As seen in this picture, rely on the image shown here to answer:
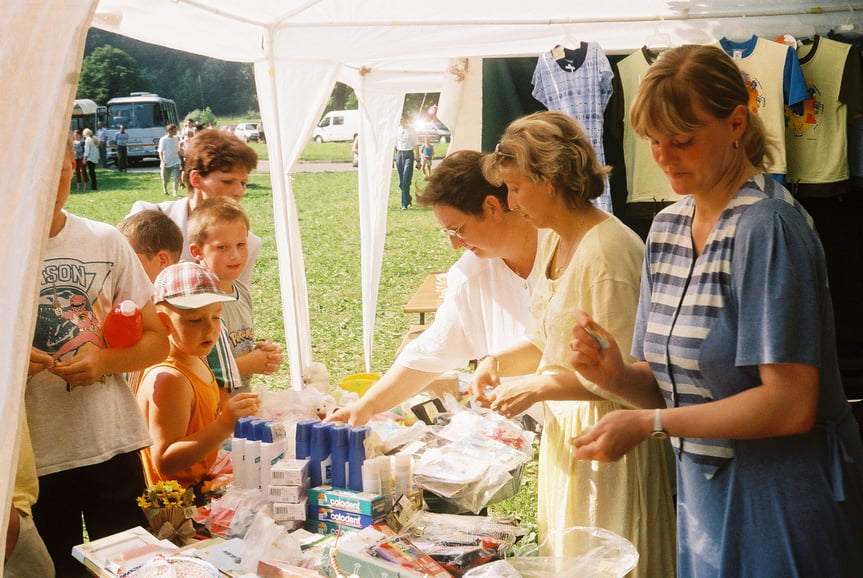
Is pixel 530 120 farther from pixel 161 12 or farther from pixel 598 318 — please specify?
pixel 161 12

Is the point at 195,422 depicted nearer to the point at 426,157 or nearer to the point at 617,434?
the point at 617,434

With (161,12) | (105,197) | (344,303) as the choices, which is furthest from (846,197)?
(105,197)

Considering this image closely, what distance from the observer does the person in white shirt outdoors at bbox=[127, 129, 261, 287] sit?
3354mm

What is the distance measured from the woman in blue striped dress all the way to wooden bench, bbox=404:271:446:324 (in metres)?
3.55

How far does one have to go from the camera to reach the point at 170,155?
18.5 meters

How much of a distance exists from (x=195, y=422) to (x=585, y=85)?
8.57 ft

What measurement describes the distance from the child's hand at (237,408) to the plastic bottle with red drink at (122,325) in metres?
0.31

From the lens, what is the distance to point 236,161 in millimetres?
3389

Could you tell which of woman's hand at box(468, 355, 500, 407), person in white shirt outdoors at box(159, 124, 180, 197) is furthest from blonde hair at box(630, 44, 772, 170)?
person in white shirt outdoors at box(159, 124, 180, 197)

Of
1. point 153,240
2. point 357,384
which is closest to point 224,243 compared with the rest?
point 153,240

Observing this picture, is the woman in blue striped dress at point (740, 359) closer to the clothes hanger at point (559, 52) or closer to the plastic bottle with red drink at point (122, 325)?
the plastic bottle with red drink at point (122, 325)

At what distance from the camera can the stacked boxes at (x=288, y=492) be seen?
75.0 inches

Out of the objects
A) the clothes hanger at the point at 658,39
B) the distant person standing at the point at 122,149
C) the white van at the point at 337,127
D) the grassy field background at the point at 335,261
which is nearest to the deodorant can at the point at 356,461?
Answer: the grassy field background at the point at 335,261

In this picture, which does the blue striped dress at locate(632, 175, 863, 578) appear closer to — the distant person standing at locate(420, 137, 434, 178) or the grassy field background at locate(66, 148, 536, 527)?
the grassy field background at locate(66, 148, 536, 527)
